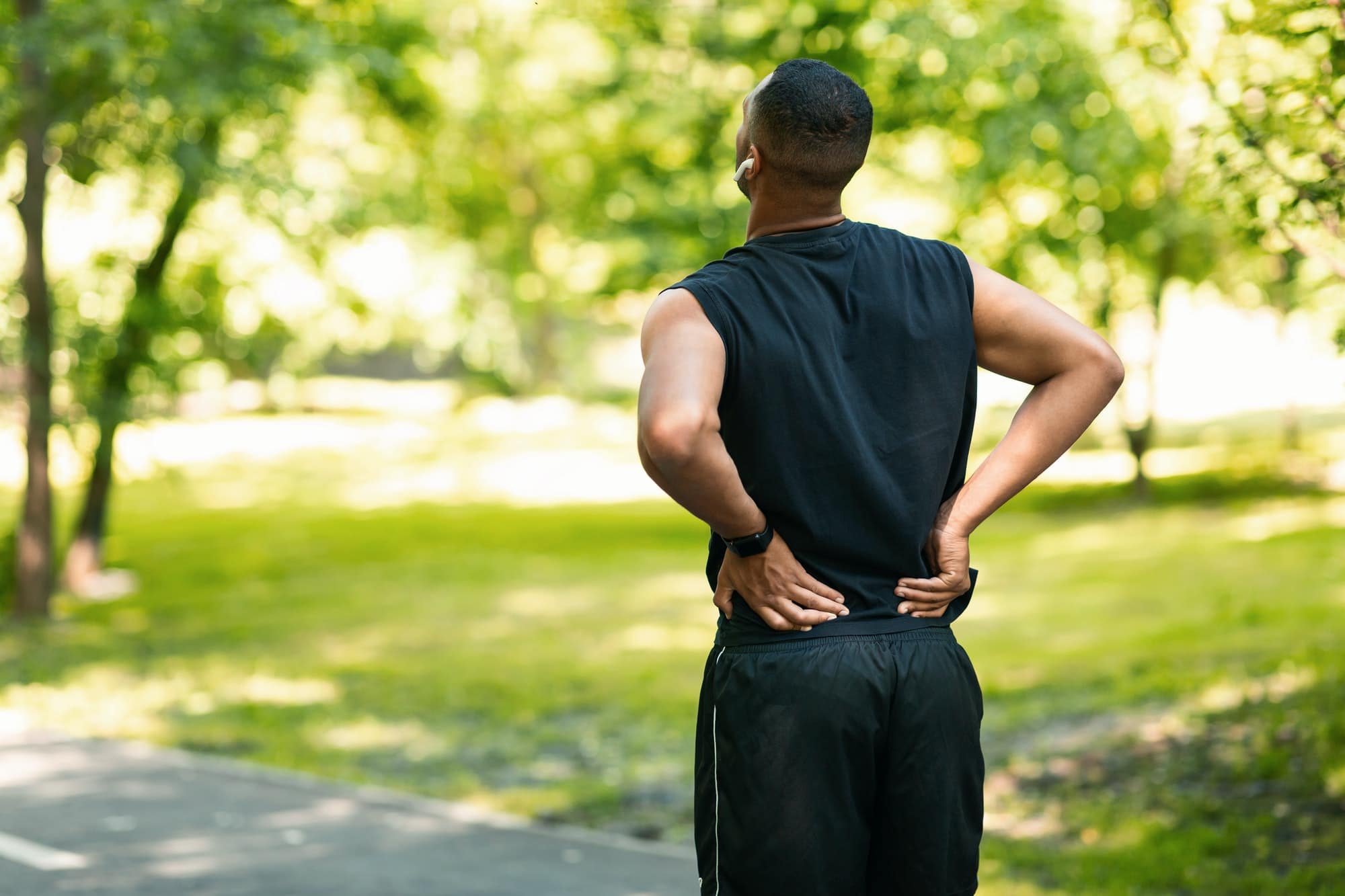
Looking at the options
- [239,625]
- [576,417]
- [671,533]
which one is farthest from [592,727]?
[576,417]

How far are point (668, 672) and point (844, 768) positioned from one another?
9.21 metres

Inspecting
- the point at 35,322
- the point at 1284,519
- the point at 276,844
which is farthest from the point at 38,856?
the point at 1284,519

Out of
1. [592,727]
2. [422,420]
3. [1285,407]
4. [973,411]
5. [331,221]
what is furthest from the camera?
[422,420]

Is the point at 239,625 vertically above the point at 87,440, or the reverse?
the point at 87,440

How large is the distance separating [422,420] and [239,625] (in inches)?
1208

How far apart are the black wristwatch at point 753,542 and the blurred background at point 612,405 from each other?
3343 millimetres

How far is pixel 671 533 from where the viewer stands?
2238 centimetres

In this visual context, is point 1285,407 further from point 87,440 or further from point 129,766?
point 129,766

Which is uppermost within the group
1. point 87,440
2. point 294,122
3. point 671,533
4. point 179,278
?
point 294,122

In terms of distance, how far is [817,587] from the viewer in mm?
2531

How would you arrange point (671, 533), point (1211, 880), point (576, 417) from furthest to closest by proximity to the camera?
1. point (576, 417)
2. point (671, 533)
3. point (1211, 880)

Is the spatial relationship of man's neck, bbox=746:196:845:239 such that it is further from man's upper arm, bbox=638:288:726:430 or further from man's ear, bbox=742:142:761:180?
man's upper arm, bbox=638:288:726:430

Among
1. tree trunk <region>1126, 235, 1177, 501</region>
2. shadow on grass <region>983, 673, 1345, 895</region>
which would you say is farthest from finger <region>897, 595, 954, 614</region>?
tree trunk <region>1126, 235, 1177, 501</region>

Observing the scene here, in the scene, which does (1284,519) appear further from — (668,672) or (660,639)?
(668,672)
